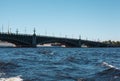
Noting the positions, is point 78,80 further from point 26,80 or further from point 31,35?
point 31,35

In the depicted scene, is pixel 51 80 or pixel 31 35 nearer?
pixel 51 80

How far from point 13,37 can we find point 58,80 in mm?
130833

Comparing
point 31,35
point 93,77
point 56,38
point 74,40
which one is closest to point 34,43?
point 31,35

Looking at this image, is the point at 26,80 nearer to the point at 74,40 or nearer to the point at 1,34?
the point at 1,34

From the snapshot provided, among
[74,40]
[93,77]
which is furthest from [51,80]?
[74,40]

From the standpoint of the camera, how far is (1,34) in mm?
147500

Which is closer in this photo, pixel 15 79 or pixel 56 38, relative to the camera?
pixel 15 79

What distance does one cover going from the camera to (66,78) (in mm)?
22422

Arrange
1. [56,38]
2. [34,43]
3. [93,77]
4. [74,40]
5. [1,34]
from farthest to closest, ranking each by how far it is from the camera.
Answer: [74,40]
[56,38]
[34,43]
[1,34]
[93,77]

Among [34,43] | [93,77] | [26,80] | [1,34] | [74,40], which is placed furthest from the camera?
[74,40]

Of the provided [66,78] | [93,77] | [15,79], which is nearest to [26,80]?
[15,79]

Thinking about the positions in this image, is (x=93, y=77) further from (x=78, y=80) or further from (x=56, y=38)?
(x=56, y=38)

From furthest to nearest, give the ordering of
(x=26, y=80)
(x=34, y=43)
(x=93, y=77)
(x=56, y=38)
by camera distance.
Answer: (x=56, y=38) < (x=34, y=43) < (x=93, y=77) < (x=26, y=80)

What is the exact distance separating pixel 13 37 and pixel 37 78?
129596 millimetres
